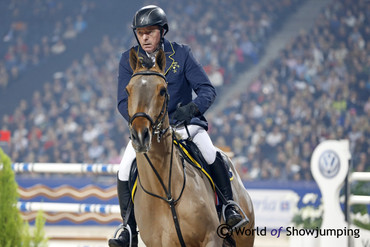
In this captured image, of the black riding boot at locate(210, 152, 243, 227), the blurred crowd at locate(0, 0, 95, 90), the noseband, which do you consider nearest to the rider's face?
the noseband

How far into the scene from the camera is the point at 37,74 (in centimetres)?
1847

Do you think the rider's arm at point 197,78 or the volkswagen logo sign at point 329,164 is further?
the volkswagen logo sign at point 329,164

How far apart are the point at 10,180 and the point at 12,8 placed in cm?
1596

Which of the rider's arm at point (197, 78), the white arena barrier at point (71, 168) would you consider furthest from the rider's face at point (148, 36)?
the white arena barrier at point (71, 168)

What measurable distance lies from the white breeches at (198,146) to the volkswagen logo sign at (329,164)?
9.21ft

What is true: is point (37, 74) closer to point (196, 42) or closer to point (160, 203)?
point (196, 42)

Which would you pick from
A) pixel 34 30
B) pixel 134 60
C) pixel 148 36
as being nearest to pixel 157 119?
pixel 134 60

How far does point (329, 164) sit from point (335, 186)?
0.28m

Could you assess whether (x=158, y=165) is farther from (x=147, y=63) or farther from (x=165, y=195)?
(x=147, y=63)

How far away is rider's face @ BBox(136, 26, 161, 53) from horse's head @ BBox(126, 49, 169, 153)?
1.31 ft

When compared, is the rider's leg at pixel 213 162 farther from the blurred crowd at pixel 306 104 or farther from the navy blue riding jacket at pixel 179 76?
Result: the blurred crowd at pixel 306 104

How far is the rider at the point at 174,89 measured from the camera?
4129 mm

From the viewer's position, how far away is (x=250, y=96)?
49.1 feet

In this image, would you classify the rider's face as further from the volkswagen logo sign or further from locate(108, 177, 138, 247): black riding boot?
the volkswagen logo sign
